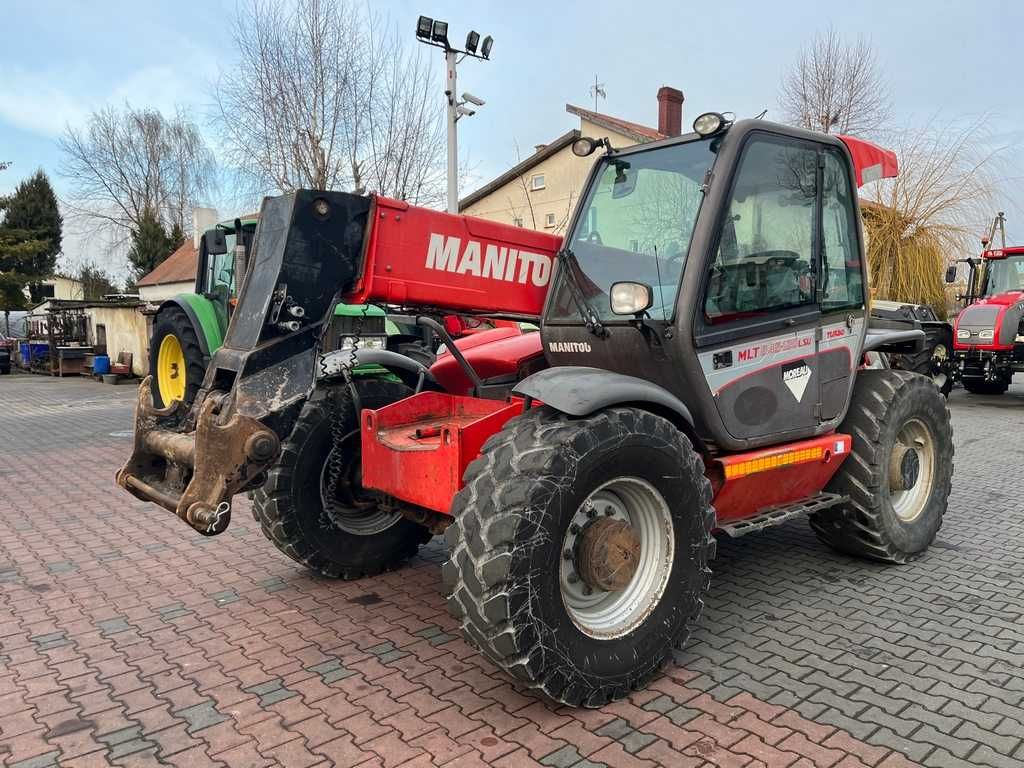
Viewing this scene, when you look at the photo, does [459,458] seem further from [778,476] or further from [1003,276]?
[1003,276]

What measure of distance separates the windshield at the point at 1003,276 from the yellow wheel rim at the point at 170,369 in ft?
46.6

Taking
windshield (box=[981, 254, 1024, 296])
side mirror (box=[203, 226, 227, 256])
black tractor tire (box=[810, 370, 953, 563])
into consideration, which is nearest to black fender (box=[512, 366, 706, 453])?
black tractor tire (box=[810, 370, 953, 563])

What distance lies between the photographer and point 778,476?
4090 millimetres

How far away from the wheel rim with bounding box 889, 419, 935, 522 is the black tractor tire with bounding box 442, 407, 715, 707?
215cm

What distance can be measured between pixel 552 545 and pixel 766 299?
185 cm

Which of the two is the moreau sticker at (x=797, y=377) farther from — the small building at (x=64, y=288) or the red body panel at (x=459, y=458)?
the small building at (x=64, y=288)

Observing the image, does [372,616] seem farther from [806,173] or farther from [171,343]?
[171,343]

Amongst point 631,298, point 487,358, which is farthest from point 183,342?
point 631,298

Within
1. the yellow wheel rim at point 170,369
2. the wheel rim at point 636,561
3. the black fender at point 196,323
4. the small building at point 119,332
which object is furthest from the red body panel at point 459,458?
the small building at point 119,332

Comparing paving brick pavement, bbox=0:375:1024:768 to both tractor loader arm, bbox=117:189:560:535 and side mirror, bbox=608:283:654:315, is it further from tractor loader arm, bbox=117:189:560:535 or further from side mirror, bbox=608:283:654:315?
side mirror, bbox=608:283:654:315

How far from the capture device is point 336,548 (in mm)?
4516

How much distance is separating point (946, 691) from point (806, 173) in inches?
104

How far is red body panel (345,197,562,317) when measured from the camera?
3.59 meters

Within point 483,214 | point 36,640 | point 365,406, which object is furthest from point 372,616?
point 483,214
